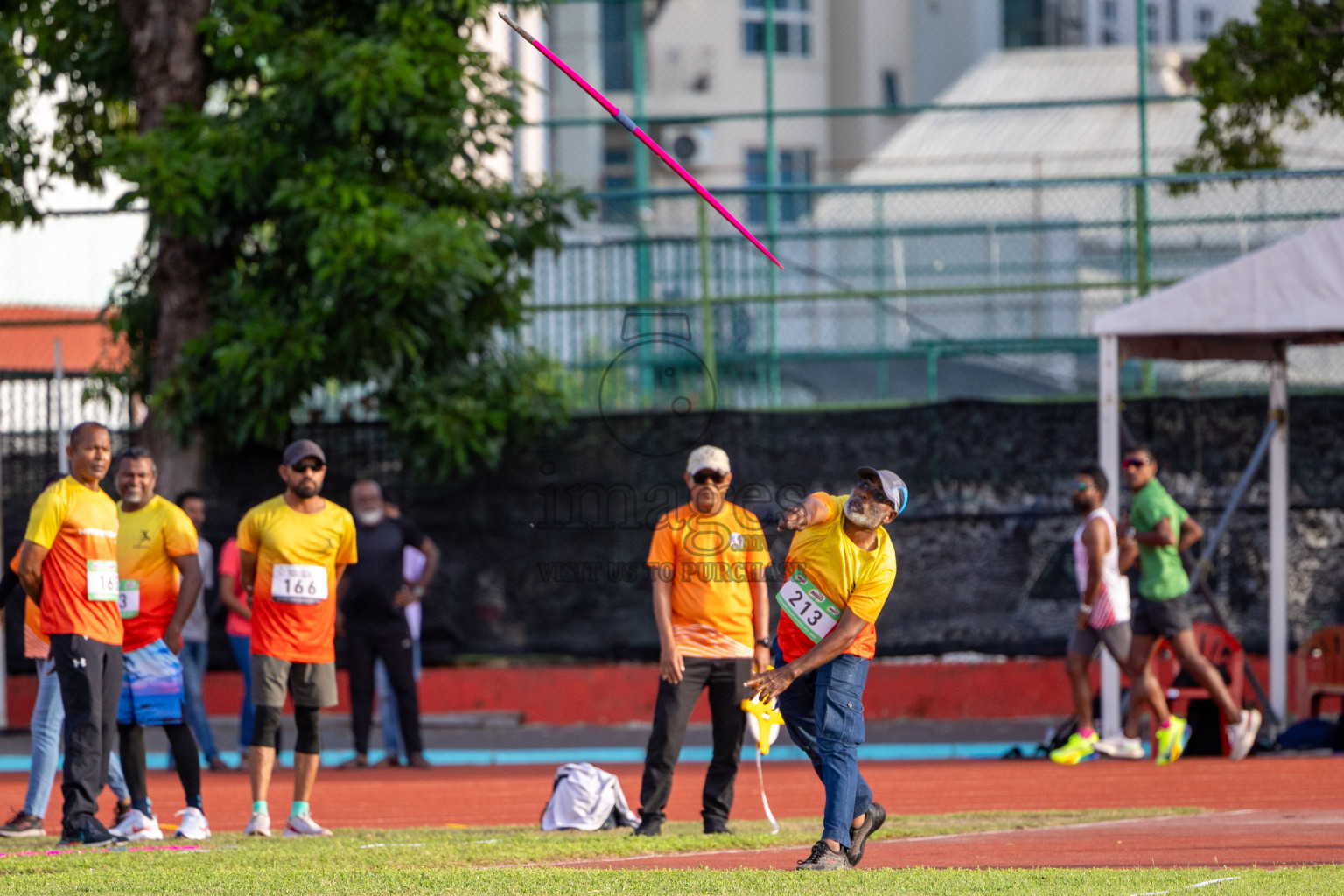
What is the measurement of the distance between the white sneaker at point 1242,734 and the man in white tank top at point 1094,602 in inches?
24.4

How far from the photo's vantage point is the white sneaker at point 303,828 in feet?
27.3

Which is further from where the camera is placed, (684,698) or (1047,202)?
(1047,202)

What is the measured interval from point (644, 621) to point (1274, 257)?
18.3 feet

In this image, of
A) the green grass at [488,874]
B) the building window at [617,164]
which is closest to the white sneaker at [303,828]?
the green grass at [488,874]

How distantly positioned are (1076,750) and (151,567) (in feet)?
20.6

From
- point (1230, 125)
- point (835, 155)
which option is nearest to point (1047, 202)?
point (835, 155)

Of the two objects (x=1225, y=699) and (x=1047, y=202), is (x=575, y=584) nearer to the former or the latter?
(x=1225, y=699)

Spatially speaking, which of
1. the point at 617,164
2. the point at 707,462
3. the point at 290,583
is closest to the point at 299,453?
the point at 290,583

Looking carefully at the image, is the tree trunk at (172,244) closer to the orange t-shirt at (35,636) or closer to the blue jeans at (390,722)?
the blue jeans at (390,722)

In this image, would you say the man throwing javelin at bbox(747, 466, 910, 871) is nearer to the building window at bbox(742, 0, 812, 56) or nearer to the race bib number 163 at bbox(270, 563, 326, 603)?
the race bib number 163 at bbox(270, 563, 326, 603)

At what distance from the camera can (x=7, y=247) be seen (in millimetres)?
20781

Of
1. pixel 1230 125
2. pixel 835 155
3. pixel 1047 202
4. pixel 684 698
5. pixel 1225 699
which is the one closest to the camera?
pixel 684 698

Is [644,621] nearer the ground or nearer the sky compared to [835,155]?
nearer the ground

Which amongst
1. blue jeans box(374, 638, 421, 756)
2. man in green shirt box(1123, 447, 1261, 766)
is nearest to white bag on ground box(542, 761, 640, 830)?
blue jeans box(374, 638, 421, 756)
